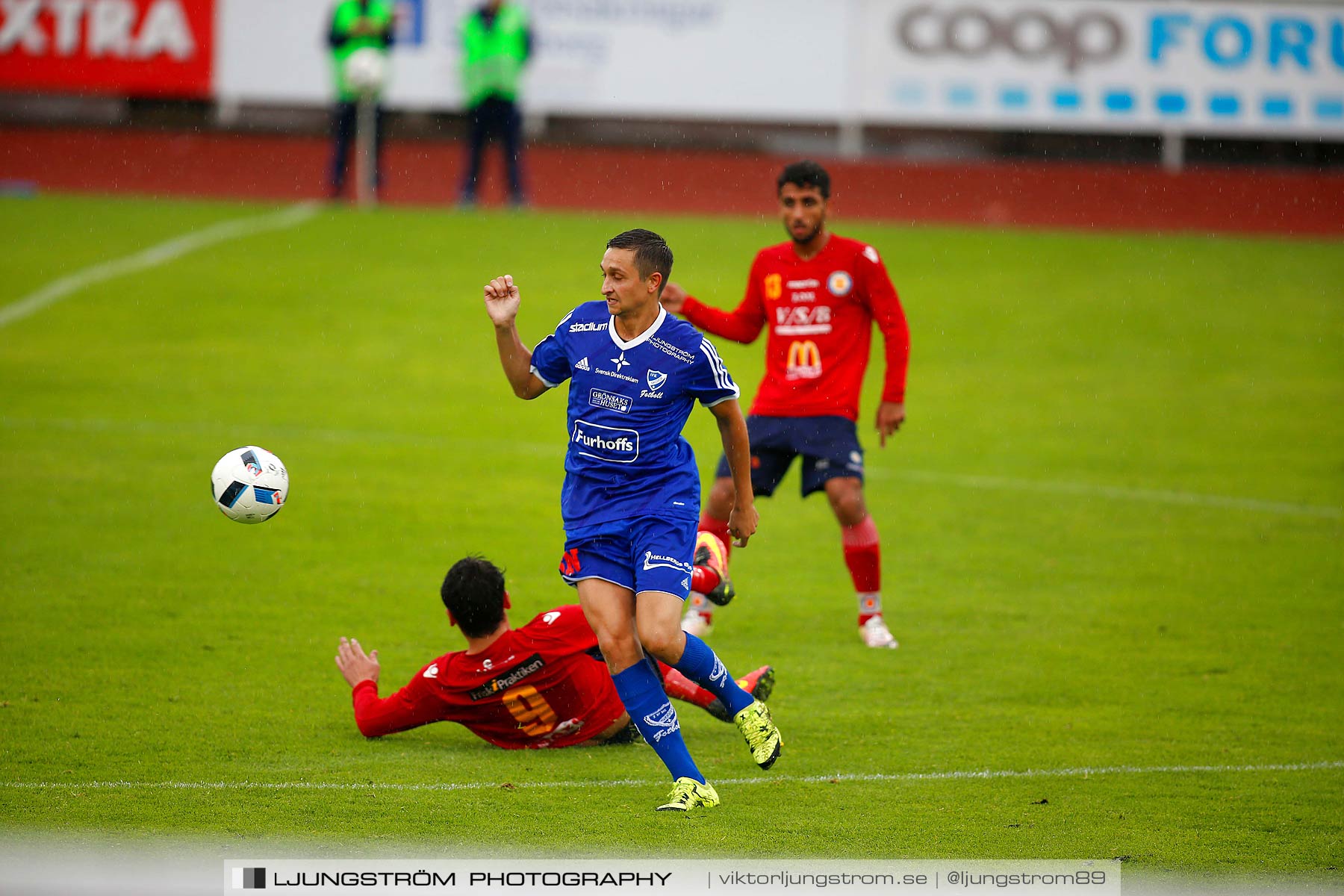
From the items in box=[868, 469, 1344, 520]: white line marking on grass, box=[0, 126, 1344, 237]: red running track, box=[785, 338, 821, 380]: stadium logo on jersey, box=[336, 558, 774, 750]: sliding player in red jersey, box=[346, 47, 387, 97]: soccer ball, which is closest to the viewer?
box=[336, 558, 774, 750]: sliding player in red jersey

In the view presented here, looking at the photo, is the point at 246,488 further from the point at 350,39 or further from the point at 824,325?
the point at 350,39

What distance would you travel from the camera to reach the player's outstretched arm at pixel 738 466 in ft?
19.1

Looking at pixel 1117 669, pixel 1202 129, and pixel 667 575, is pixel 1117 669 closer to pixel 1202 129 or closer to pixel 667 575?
pixel 667 575

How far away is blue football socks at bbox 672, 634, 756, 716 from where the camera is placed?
18.8 feet

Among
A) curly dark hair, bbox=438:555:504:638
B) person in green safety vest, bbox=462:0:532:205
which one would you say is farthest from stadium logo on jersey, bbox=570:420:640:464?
person in green safety vest, bbox=462:0:532:205

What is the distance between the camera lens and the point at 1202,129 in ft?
65.4

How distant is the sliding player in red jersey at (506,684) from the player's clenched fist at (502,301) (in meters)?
0.91

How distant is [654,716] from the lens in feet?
18.3

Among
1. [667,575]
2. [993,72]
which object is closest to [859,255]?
[667,575]

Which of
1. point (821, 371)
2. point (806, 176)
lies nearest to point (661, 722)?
point (821, 371)

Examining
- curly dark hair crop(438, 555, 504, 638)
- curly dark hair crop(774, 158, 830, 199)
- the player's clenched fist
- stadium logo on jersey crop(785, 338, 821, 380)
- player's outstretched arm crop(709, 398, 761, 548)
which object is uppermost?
curly dark hair crop(774, 158, 830, 199)

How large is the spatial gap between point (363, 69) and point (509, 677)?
14882 mm

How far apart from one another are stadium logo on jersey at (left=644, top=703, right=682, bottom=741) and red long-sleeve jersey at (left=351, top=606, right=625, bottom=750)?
2.09 ft

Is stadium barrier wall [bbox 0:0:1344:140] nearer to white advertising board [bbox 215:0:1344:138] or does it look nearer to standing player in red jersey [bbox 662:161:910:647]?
white advertising board [bbox 215:0:1344:138]
